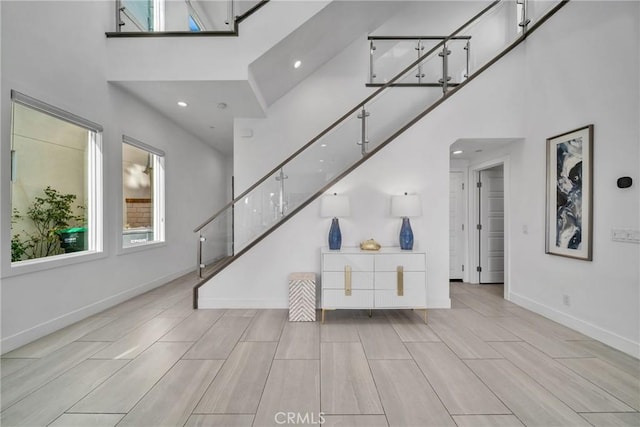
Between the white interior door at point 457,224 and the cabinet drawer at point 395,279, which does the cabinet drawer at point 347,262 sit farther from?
the white interior door at point 457,224

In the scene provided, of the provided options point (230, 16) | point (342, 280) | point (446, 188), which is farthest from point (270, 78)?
point (342, 280)

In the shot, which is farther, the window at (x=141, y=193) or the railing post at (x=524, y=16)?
the window at (x=141, y=193)

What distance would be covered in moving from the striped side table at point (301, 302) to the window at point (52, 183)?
261 cm

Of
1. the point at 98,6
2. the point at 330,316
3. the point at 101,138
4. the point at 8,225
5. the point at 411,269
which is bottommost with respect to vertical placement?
the point at 330,316

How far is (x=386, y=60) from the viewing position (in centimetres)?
496

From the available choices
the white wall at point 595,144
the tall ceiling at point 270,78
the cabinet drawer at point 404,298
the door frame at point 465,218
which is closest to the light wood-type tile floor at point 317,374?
the cabinet drawer at point 404,298

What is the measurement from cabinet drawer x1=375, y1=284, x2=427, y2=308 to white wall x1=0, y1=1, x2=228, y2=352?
3493 millimetres

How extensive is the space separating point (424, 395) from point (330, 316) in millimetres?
1705

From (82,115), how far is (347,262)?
11.8ft

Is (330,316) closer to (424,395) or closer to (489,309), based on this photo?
(424,395)

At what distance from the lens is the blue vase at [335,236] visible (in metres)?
3.54

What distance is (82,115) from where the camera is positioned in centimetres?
332

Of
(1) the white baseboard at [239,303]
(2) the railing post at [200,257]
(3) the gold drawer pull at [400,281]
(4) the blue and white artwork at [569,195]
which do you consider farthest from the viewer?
(2) the railing post at [200,257]

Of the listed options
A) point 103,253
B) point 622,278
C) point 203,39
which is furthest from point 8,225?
point 622,278
